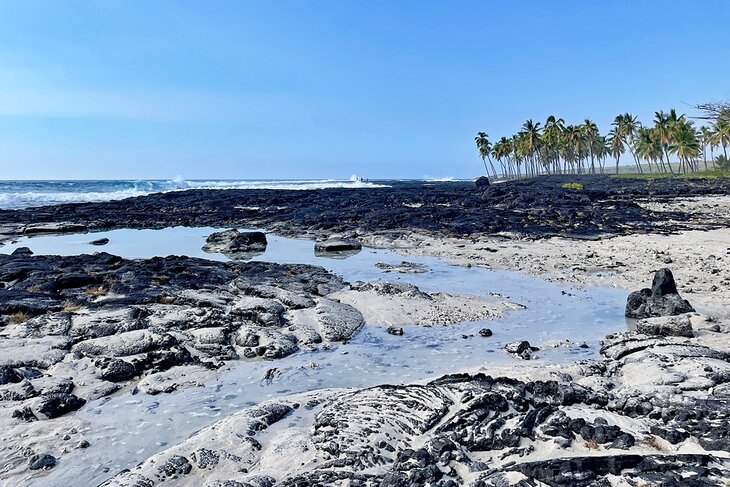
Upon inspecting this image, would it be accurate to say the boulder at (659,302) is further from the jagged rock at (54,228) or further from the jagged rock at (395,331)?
the jagged rock at (54,228)

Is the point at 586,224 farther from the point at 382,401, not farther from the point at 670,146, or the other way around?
the point at 670,146

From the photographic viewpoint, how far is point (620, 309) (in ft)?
38.5

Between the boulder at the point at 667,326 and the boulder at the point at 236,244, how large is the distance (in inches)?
681

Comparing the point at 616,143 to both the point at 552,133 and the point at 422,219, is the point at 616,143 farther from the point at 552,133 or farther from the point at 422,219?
the point at 422,219

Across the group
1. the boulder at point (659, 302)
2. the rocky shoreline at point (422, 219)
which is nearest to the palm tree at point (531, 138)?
the rocky shoreline at point (422, 219)

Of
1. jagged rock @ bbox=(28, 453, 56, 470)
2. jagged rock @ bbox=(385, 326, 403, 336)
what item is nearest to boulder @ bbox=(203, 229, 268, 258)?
jagged rock @ bbox=(385, 326, 403, 336)

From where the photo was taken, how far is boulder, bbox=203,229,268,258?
75.2 feet

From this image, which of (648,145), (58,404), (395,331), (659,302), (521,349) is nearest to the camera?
(58,404)

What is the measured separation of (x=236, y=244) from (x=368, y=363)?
1641cm

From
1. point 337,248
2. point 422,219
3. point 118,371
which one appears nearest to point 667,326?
point 118,371

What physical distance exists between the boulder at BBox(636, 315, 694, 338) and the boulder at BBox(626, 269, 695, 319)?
842mm

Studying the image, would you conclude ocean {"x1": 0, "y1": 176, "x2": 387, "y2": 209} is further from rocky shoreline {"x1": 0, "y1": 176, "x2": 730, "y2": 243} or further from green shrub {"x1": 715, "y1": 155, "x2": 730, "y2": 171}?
green shrub {"x1": 715, "y1": 155, "x2": 730, "y2": 171}

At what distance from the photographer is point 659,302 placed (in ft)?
34.5

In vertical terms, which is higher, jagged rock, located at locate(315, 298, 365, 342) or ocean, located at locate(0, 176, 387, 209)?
ocean, located at locate(0, 176, 387, 209)
